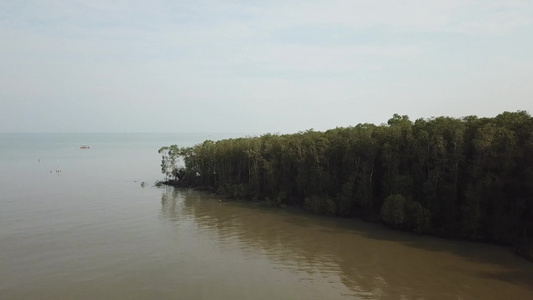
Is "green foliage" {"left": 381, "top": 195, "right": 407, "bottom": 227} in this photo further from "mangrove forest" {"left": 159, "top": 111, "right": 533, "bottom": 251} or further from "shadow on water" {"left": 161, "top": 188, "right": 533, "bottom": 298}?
"shadow on water" {"left": 161, "top": 188, "right": 533, "bottom": 298}

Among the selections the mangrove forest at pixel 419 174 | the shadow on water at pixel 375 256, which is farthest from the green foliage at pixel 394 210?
the shadow on water at pixel 375 256

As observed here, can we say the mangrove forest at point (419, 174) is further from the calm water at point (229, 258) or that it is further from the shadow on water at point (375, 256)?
the calm water at point (229, 258)

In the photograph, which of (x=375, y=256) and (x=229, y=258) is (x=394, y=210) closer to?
(x=375, y=256)

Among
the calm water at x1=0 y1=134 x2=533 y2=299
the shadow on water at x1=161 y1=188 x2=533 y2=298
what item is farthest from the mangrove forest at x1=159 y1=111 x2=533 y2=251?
the calm water at x1=0 y1=134 x2=533 y2=299

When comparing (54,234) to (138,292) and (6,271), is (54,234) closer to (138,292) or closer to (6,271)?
(6,271)

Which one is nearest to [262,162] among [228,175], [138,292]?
[228,175]

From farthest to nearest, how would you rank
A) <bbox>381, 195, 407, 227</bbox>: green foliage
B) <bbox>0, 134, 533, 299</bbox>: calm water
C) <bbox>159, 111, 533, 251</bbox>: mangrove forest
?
<bbox>381, 195, 407, 227</bbox>: green foliage
<bbox>159, 111, 533, 251</bbox>: mangrove forest
<bbox>0, 134, 533, 299</bbox>: calm water
